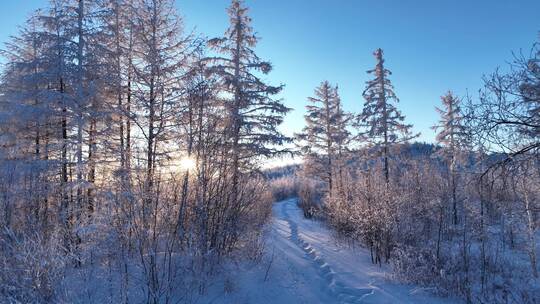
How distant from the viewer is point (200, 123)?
6.07 meters

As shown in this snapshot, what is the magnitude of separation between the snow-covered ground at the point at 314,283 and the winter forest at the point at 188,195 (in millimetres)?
49

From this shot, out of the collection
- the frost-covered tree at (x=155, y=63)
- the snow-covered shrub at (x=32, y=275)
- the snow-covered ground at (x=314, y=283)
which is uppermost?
the frost-covered tree at (x=155, y=63)

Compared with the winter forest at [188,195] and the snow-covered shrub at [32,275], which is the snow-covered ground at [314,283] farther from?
the snow-covered shrub at [32,275]

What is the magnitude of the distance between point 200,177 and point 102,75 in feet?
21.6

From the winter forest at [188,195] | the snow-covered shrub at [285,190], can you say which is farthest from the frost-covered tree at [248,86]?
the snow-covered shrub at [285,190]

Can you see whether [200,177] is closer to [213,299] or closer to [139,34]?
[213,299]

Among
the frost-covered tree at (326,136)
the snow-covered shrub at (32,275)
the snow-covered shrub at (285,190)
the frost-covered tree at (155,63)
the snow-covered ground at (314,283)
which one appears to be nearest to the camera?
the snow-covered shrub at (32,275)

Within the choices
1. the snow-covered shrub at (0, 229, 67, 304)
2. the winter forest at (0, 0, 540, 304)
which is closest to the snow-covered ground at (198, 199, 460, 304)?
the winter forest at (0, 0, 540, 304)

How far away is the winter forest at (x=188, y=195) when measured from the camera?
5.45 m

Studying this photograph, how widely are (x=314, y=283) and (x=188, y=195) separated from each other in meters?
3.66

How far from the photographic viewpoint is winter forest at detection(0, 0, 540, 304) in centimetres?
545

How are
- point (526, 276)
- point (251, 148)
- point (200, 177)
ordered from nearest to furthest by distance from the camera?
point (200, 177) < point (526, 276) < point (251, 148)

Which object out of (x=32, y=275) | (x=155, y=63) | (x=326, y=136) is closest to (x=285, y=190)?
(x=326, y=136)

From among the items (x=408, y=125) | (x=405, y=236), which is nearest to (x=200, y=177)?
(x=405, y=236)
